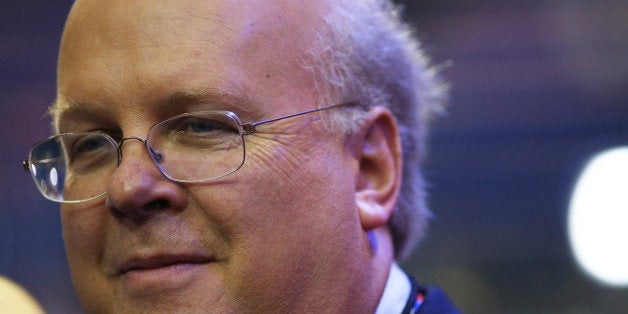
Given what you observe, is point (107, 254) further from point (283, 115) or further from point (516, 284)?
point (516, 284)

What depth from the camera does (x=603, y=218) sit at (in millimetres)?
5262

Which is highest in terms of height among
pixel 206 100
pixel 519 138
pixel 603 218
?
pixel 519 138

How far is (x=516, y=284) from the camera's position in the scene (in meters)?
5.49

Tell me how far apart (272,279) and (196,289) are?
0.19 meters

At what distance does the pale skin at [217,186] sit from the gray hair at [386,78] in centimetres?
7

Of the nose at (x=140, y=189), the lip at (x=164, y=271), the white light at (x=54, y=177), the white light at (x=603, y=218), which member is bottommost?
the lip at (x=164, y=271)

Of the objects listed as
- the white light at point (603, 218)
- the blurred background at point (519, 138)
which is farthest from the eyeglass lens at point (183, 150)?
the white light at point (603, 218)

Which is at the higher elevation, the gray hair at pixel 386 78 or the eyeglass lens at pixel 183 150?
the gray hair at pixel 386 78

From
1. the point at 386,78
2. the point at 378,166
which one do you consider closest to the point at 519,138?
the point at 386,78

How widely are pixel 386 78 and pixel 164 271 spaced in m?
0.91

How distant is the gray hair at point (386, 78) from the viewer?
7.67 ft

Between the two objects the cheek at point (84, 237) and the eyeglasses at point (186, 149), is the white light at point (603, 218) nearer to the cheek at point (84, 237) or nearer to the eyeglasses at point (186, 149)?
the eyeglasses at point (186, 149)

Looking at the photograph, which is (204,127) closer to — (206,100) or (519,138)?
(206,100)

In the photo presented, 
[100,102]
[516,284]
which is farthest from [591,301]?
[100,102]
